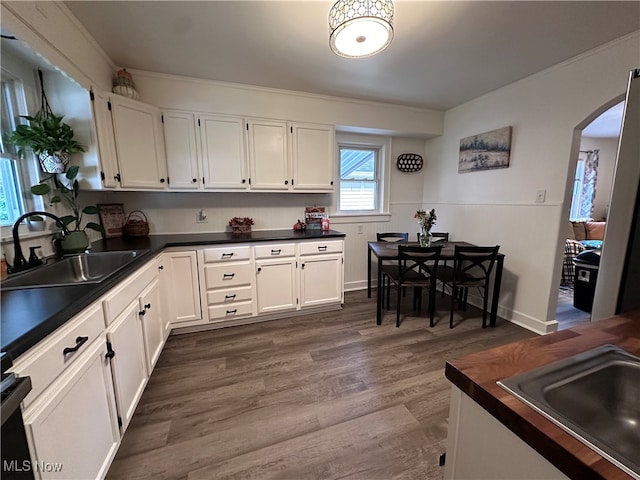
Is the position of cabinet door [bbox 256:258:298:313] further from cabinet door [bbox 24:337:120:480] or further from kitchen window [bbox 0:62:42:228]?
kitchen window [bbox 0:62:42:228]

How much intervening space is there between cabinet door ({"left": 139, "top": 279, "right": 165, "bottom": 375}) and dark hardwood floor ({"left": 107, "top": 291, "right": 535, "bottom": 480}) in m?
0.19

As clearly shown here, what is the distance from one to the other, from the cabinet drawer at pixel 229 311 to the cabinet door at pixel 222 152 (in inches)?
48.7

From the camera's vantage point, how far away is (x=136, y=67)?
7.98 ft

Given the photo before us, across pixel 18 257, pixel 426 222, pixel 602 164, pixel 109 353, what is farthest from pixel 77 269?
pixel 602 164

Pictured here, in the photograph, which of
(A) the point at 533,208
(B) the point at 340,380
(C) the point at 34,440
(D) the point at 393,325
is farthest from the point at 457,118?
(C) the point at 34,440

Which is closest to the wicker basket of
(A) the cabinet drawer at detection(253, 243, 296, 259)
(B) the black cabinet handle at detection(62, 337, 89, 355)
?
(A) the cabinet drawer at detection(253, 243, 296, 259)

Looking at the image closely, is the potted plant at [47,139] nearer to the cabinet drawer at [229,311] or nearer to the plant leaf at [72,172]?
the plant leaf at [72,172]

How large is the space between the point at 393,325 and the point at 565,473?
2397 millimetres

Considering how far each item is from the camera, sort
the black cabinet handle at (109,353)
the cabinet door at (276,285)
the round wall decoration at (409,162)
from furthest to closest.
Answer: the round wall decoration at (409,162), the cabinet door at (276,285), the black cabinet handle at (109,353)

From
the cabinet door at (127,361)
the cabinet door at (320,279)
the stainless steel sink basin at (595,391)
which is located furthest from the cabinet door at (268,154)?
the stainless steel sink basin at (595,391)

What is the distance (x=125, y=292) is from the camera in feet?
4.88

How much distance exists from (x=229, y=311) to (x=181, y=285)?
1.72 ft

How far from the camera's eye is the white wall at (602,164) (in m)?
5.16

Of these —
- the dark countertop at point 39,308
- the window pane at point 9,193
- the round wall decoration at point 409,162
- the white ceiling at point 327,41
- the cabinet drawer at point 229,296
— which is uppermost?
the white ceiling at point 327,41
